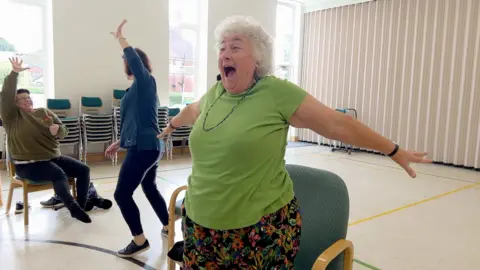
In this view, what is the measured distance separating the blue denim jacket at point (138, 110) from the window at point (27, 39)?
4.65m

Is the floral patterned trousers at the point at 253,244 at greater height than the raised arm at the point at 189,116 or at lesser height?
lesser

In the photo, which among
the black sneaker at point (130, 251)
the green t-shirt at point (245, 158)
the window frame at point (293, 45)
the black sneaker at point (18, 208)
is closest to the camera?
the green t-shirt at point (245, 158)

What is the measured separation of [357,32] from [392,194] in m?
4.99

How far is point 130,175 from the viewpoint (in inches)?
102

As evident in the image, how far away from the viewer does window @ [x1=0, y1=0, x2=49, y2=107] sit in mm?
6105

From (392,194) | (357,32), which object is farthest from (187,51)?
(392,194)

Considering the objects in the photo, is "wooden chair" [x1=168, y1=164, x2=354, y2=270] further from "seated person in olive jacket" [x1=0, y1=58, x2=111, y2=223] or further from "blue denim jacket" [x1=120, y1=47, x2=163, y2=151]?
"seated person in olive jacket" [x1=0, y1=58, x2=111, y2=223]

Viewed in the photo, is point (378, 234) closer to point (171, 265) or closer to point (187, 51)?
point (171, 265)

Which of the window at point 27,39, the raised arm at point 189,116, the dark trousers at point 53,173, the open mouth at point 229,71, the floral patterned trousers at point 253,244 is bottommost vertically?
the dark trousers at point 53,173

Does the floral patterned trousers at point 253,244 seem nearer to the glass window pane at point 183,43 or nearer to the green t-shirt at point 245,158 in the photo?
the green t-shirt at point 245,158

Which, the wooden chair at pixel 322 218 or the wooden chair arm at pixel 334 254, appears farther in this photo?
the wooden chair at pixel 322 218

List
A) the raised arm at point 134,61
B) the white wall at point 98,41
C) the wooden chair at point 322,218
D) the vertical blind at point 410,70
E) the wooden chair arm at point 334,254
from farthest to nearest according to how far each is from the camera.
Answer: the vertical blind at point 410,70 < the white wall at point 98,41 < the raised arm at point 134,61 < the wooden chair at point 322,218 < the wooden chair arm at point 334,254

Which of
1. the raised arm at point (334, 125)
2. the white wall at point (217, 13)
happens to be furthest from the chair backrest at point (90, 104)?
the raised arm at point (334, 125)

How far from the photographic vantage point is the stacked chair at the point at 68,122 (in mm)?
5660
